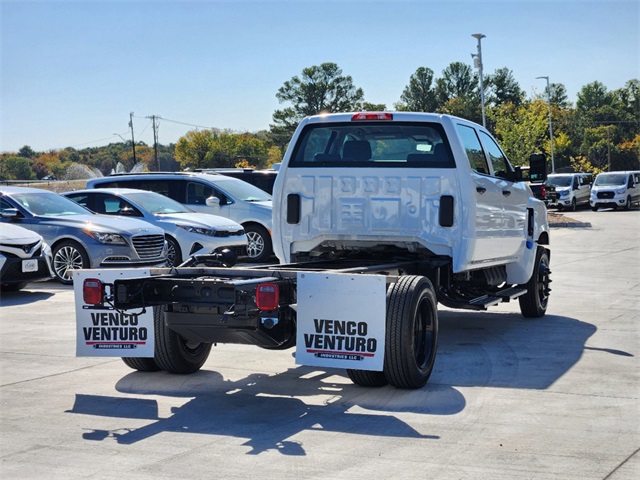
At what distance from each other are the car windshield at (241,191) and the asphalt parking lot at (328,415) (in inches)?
360

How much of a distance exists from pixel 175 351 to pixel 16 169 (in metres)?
119

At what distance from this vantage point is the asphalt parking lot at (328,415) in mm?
5469

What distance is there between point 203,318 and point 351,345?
3.75 ft

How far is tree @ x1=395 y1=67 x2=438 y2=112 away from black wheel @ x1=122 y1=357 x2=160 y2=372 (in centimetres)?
12336

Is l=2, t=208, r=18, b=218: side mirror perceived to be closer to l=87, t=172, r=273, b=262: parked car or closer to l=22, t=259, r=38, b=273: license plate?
l=22, t=259, r=38, b=273: license plate

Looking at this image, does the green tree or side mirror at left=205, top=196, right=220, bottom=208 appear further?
the green tree

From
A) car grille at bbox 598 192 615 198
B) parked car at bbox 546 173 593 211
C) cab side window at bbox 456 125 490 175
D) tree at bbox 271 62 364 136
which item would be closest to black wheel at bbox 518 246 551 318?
cab side window at bbox 456 125 490 175

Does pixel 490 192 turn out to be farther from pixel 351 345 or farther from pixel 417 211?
pixel 351 345

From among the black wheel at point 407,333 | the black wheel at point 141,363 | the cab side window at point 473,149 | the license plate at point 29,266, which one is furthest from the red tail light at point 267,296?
the license plate at point 29,266

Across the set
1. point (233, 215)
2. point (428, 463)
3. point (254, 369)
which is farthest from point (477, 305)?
point (233, 215)

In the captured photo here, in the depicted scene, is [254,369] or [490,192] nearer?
[254,369]

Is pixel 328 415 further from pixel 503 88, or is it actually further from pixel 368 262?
pixel 503 88

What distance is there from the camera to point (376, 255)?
9406 millimetres

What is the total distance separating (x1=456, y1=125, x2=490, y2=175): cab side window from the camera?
9.18m
